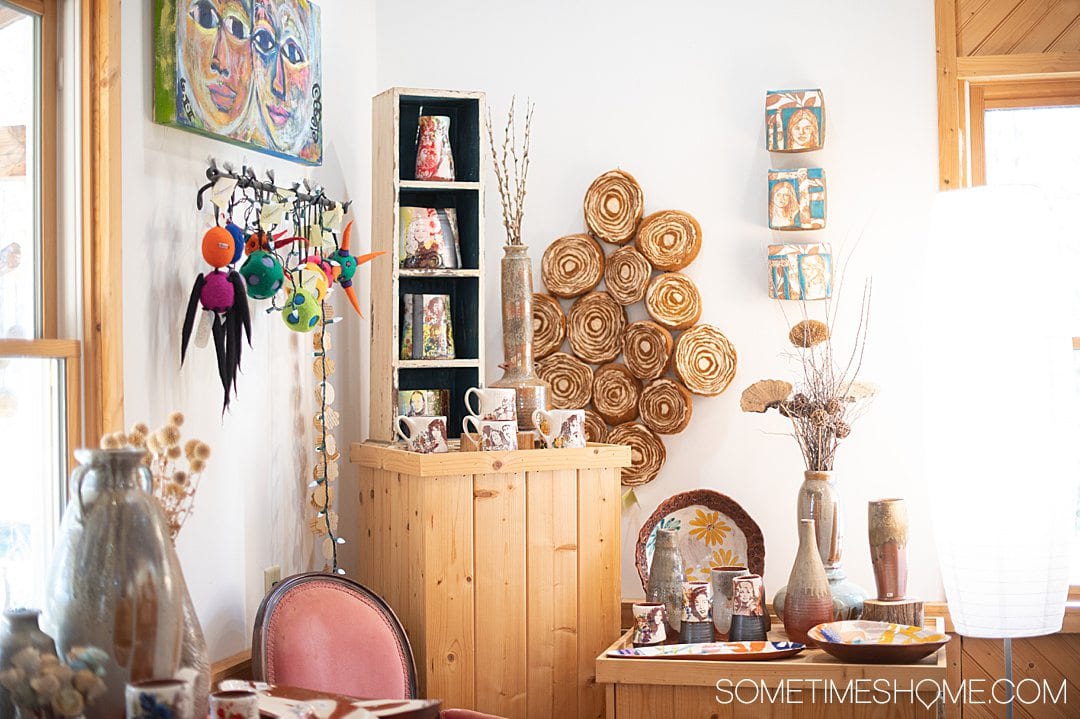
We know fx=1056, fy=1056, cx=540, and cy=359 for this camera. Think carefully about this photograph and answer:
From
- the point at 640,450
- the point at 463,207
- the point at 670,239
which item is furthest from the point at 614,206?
the point at 640,450

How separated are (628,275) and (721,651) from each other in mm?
1112

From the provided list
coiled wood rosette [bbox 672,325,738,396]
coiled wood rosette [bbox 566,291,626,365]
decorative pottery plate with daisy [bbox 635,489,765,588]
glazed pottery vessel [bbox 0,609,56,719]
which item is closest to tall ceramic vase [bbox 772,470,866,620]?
decorative pottery plate with daisy [bbox 635,489,765,588]

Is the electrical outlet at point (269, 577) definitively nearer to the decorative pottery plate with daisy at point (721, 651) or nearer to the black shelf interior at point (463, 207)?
the decorative pottery plate with daisy at point (721, 651)

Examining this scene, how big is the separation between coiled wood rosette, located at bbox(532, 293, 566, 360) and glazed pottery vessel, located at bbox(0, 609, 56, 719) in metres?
1.79

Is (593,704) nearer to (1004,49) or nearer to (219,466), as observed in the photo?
(219,466)

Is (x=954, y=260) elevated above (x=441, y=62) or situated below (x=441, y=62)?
below

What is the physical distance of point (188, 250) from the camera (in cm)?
216

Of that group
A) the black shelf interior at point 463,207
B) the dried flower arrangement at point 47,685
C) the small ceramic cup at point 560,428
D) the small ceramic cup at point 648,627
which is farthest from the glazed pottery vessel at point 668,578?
the dried flower arrangement at point 47,685

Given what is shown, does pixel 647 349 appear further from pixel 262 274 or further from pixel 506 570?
pixel 262 274

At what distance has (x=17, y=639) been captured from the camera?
1418 mm

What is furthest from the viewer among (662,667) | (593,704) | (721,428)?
(721,428)

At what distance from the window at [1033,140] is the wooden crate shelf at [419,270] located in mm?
1444

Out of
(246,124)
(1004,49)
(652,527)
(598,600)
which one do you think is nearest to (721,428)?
(652,527)

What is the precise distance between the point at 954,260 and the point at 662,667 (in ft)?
3.85
